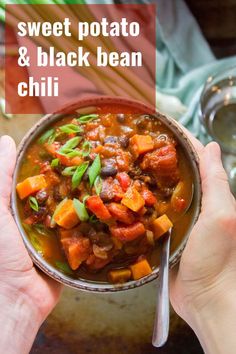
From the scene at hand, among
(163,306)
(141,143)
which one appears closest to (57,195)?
(141,143)

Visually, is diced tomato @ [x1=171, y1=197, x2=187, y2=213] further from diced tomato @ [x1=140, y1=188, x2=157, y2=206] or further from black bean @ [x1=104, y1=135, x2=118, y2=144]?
black bean @ [x1=104, y1=135, x2=118, y2=144]

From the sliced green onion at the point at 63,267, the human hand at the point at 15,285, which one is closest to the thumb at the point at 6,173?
the human hand at the point at 15,285

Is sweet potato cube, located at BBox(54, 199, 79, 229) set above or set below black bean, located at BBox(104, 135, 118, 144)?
below

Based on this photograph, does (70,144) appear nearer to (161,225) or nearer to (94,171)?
(94,171)

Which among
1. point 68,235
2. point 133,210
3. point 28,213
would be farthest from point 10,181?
point 133,210

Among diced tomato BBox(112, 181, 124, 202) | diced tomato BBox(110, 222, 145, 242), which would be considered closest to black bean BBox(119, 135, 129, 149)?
diced tomato BBox(112, 181, 124, 202)

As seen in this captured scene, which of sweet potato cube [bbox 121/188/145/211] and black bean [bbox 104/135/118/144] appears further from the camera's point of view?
black bean [bbox 104/135/118/144]
